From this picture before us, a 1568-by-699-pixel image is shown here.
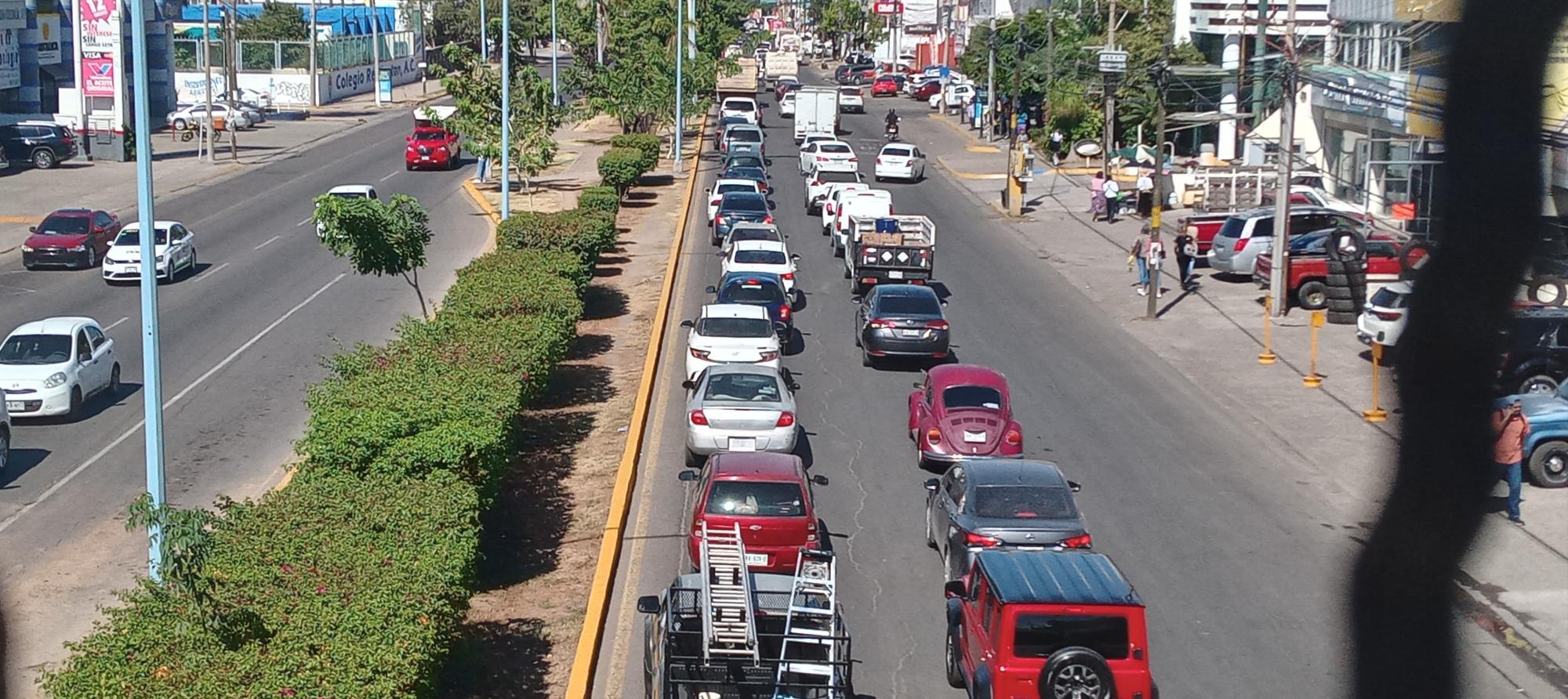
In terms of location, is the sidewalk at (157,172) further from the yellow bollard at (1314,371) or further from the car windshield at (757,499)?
the car windshield at (757,499)

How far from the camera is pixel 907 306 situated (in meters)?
26.8

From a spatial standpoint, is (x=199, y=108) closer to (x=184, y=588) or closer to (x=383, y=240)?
(x=383, y=240)

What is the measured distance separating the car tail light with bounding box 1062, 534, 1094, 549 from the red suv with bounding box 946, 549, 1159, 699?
3106 millimetres

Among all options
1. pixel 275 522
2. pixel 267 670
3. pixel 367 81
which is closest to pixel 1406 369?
pixel 267 670

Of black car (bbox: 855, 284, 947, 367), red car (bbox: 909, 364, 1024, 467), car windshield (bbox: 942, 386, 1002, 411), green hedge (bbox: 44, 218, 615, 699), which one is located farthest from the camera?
black car (bbox: 855, 284, 947, 367)

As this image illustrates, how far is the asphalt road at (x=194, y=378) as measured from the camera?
1672cm

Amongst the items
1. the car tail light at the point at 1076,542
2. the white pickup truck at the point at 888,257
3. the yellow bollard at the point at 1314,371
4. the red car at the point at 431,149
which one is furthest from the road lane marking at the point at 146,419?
the red car at the point at 431,149

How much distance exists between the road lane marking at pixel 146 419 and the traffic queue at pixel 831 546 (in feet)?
20.3

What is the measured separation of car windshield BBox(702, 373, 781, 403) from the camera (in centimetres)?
2039

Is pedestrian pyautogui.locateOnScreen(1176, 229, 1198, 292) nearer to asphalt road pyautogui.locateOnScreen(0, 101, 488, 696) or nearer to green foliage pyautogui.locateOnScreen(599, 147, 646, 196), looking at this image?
asphalt road pyautogui.locateOnScreen(0, 101, 488, 696)

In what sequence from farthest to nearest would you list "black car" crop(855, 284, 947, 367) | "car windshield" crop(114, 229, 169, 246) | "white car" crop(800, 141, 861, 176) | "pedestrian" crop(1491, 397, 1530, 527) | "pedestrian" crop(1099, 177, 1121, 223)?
"white car" crop(800, 141, 861, 176)
"pedestrian" crop(1099, 177, 1121, 223)
"car windshield" crop(114, 229, 169, 246)
"black car" crop(855, 284, 947, 367)
"pedestrian" crop(1491, 397, 1530, 527)

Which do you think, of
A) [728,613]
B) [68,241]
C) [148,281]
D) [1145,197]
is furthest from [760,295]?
[1145,197]

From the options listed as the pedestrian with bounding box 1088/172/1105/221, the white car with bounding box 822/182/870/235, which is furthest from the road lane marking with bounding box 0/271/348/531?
the pedestrian with bounding box 1088/172/1105/221

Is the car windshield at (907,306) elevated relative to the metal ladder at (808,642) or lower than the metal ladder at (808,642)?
elevated
